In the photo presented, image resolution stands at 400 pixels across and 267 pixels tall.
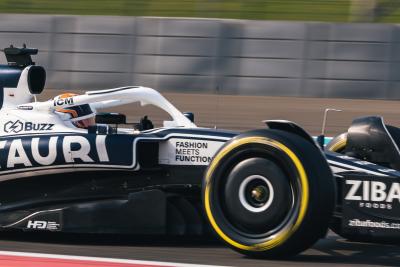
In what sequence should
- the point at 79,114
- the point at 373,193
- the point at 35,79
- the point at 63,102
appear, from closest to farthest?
the point at 373,193 < the point at 63,102 < the point at 79,114 < the point at 35,79

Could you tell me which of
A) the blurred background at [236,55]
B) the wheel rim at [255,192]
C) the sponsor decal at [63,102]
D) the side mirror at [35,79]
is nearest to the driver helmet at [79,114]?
the sponsor decal at [63,102]

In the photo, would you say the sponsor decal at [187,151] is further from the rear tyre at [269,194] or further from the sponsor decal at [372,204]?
the sponsor decal at [372,204]

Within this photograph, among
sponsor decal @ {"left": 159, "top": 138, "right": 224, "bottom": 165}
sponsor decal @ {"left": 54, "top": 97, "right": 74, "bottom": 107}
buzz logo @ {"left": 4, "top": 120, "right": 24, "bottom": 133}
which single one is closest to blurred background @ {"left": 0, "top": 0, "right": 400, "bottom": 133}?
sponsor decal @ {"left": 54, "top": 97, "right": 74, "bottom": 107}

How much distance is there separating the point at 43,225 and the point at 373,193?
231cm

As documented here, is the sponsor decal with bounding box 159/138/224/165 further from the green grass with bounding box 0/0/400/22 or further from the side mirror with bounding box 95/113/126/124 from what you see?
the green grass with bounding box 0/0/400/22

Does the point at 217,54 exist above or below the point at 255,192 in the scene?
above

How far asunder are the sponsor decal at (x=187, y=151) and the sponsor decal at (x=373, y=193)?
1.04 metres

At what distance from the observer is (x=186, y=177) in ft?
20.5

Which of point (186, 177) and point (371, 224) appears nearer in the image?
point (371, 224)

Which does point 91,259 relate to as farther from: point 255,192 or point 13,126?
point 13,126

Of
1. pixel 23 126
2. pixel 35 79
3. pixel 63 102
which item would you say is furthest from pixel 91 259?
pixel 35 79

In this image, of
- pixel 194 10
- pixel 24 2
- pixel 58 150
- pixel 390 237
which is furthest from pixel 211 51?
pixel 390 237

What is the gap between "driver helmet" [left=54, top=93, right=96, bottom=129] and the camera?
687 cm

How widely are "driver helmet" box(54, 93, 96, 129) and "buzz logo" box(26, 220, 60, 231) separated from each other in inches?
35.8
